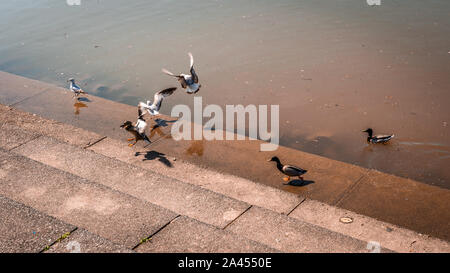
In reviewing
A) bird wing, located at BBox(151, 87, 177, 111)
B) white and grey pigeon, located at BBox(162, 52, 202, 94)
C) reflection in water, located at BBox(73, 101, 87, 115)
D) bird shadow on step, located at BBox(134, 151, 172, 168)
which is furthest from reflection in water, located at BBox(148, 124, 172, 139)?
reflection in water, located at BBox(73, 101, 87, 115)

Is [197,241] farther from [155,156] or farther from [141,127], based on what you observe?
[141,127]

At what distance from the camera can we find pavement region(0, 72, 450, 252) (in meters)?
5.49

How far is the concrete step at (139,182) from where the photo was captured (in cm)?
634

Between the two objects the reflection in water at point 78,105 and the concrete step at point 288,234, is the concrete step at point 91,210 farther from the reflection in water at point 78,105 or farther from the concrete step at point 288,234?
the reflection in water at point 78,105

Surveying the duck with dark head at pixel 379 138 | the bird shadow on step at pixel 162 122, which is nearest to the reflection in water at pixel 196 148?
the bird shadow on step at pixel 162 122

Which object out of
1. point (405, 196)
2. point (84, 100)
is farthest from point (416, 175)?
point (84, 100)

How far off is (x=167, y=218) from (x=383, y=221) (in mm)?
3116

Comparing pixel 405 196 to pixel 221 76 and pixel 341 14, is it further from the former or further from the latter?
pixel 341 14

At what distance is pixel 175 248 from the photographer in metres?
5.32

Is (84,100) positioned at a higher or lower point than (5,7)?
lower

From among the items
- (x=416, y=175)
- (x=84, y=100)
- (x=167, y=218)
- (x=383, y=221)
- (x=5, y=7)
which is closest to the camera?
(x=167, y=218)

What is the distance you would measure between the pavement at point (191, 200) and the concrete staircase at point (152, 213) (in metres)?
0.01

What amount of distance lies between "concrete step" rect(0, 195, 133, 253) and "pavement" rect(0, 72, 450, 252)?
13 mm

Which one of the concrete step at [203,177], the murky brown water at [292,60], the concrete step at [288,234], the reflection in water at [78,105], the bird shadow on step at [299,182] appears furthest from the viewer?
the reflection in water at [78,105]
